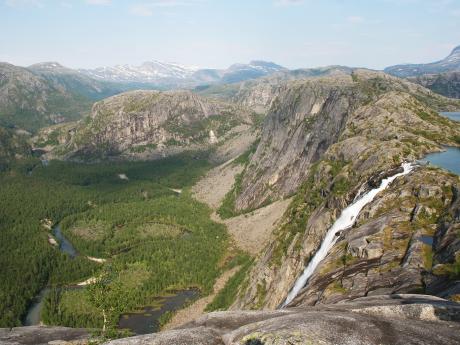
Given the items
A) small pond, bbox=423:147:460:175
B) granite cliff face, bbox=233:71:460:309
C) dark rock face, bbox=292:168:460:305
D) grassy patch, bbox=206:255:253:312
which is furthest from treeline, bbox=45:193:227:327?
small pond, bbox=423:147:460:175

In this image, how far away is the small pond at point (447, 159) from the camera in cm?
7755

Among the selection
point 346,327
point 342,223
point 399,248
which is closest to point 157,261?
point 342,223

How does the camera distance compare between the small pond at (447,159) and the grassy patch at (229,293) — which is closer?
the small pond at (447,159)

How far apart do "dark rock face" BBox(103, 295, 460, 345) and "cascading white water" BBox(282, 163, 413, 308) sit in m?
37.3

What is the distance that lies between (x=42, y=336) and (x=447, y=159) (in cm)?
7570

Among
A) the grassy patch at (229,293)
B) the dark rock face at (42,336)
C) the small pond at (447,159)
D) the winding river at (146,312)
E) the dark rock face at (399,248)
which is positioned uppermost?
the small pond at (447,159)

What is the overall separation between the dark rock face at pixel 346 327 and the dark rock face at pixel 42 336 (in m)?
13.2

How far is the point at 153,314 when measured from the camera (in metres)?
128

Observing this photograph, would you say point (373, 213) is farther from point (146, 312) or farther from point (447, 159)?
point (146, 312)

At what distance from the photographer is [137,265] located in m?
163

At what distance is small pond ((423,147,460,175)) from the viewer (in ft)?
254

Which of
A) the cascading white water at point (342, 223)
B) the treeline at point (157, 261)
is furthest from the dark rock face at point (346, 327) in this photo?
the treeline at point (157, 261)

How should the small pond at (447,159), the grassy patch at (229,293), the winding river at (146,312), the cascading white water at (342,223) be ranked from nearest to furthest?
the cascading white water at (342,223) < the small pond at (447,159) < the grassy patch at (229,293) < the winding river at (146,312)

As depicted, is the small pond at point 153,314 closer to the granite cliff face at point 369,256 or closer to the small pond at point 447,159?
the granite cliff face at point 369,256
